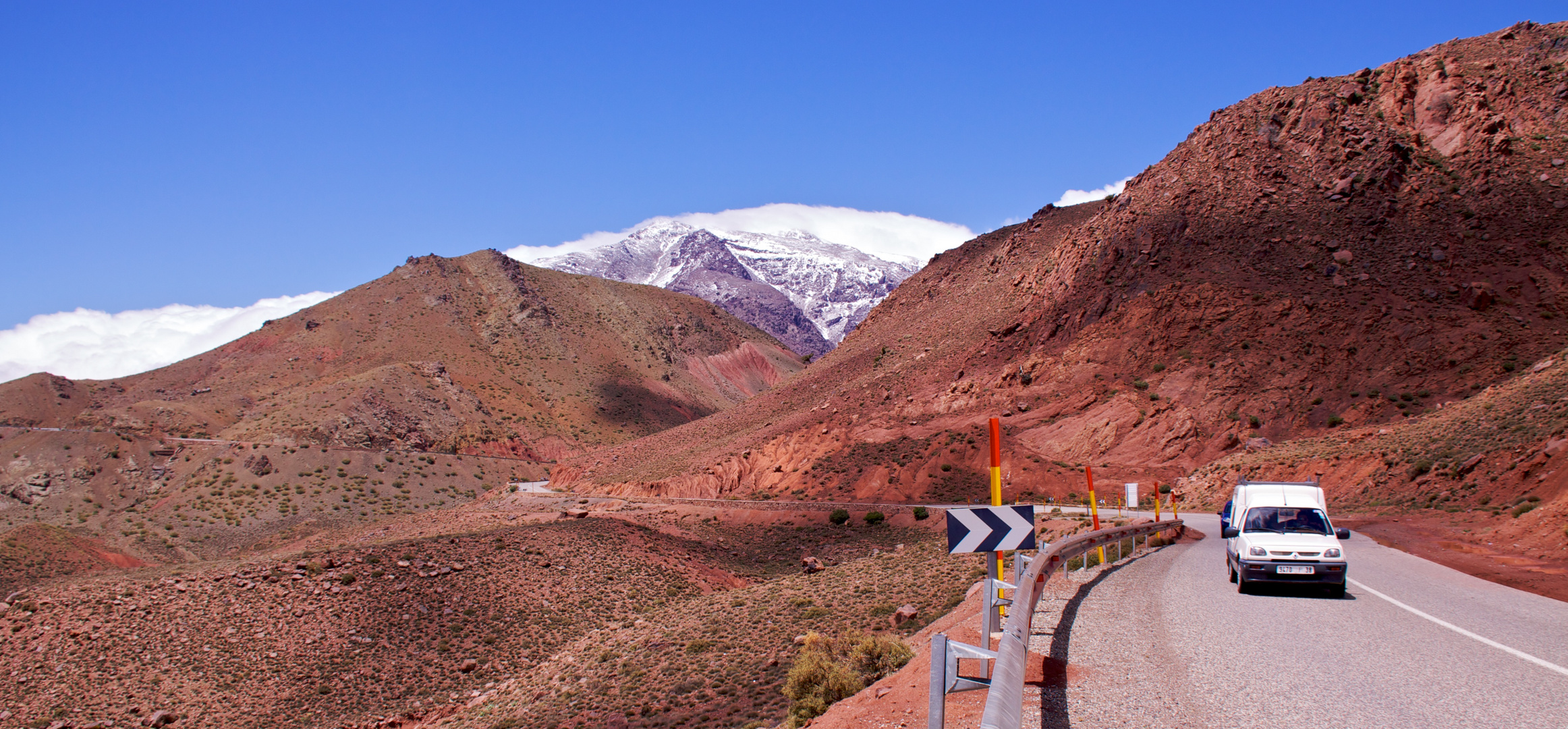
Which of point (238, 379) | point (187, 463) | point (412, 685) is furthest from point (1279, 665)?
point (238, 379)

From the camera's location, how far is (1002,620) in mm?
9398

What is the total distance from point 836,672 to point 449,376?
9612 centimetres

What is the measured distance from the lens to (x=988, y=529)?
27.1ft

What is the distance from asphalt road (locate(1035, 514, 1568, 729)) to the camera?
683cm

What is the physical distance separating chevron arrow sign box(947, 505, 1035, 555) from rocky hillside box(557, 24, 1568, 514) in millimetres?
36541

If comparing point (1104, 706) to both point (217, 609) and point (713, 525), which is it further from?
point (713, 525)

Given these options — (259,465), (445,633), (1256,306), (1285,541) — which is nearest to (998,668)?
(1285,541)

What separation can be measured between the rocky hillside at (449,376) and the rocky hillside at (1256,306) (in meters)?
33.6

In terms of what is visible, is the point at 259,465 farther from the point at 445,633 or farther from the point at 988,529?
the point at 988,529

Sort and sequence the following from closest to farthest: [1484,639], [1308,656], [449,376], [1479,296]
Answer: [1308,656] → [1484,639] → [1479,296] → [449,376]

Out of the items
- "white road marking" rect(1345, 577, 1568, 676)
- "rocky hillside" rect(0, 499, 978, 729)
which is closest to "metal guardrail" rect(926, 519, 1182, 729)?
"white road marking" rect(1345, 577, 1568, 676)

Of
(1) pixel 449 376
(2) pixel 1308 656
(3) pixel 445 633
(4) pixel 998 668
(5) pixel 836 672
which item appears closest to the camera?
(4) pixel 998 668

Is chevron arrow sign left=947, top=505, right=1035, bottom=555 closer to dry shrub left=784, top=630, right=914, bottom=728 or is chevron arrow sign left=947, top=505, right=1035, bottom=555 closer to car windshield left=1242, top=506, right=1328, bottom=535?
dry shrub left=784, top=630, right=914, bottom=728

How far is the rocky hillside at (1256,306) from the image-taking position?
43969 mm
